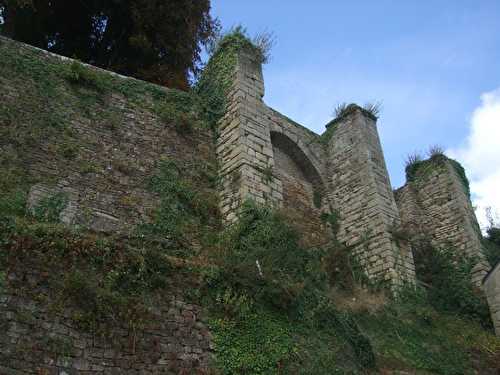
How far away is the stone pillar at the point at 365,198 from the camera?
39.6 ft

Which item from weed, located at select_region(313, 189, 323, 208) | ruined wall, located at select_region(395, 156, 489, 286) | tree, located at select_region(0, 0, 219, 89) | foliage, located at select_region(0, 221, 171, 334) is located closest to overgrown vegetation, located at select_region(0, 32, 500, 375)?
foliage, located at select_region(0, 221, 171, 334)

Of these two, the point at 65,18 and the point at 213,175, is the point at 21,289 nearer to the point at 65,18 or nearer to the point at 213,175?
the point at 213,175

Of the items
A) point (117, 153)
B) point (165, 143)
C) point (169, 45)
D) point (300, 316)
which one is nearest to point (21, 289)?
point (300, 316)

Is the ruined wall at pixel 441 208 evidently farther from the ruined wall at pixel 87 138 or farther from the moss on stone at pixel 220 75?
the ruined wall at pixel 87 138

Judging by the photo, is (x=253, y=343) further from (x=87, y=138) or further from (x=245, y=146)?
(x=87, y=138)

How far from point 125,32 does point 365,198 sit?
24.6ft

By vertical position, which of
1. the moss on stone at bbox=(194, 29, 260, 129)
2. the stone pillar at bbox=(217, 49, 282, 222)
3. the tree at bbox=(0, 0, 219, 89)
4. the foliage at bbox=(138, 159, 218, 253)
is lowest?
the foliage at bbox=(138, 159, 218, 253)

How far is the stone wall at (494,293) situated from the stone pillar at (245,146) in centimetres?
542

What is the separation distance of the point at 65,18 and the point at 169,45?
9.40ft

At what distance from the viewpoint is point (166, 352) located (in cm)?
594

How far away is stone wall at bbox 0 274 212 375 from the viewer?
5055 mm

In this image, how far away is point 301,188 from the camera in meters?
13.4

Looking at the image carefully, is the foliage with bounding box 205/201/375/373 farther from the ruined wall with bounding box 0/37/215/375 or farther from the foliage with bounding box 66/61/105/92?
the foliage with bounding box 66/61/105/92

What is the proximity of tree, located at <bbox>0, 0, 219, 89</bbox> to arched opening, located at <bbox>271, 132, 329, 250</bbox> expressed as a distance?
3.03 m
